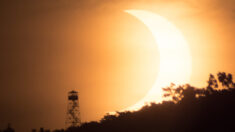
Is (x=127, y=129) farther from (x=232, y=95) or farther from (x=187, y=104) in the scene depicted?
(x=232, y=95)

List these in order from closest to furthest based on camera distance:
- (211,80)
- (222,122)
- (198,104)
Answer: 1. (222,122)
2. (198,104)
3. (211,80)

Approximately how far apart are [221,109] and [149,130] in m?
13.6

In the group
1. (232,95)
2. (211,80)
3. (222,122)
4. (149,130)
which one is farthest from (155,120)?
(211,80)

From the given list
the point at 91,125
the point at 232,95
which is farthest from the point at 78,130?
the point at 232,95

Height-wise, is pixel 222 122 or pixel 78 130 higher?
pixel 78 130

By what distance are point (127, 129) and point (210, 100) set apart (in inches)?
725

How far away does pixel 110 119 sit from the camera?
77125mm

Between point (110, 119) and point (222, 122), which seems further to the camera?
point (110, 119)

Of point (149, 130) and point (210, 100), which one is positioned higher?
point (210, 100)

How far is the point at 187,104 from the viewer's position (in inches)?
2810

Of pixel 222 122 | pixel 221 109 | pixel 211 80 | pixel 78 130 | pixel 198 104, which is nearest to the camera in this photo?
pixel 222 122

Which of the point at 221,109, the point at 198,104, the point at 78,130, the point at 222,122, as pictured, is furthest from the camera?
the point at 78,130

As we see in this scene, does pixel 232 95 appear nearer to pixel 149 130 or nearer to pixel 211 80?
pixel 149 130

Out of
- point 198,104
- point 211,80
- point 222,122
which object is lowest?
point 222,122
